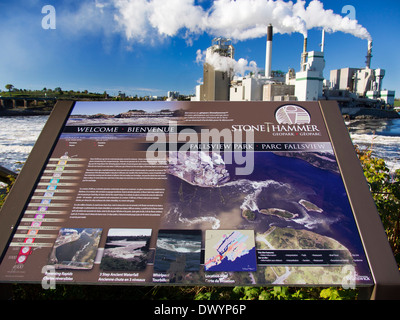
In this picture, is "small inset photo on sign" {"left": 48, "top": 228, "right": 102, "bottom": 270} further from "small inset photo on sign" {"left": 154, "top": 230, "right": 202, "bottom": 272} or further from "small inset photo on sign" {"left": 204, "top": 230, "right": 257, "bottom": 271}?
"small inset photo on sign" {"left": 204, "top": 230, "right": 257, "bottom": 271}

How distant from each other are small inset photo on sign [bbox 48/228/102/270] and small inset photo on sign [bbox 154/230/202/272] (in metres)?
0.44

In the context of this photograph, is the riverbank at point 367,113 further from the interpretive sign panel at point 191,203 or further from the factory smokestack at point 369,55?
the interpretive sign panel at point 191,203

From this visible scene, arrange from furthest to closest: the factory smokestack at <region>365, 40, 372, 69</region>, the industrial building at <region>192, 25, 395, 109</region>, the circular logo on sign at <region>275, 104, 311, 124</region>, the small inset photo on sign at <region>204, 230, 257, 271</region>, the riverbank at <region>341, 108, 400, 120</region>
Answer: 1. the factory smokestack at <region>365, 40, 372, 69</region>
2. the riverbank at <region>341, 108, 400, 120</region>
3. the industrial building at <region>192, 25, 395, 109</region>
4. the circular logo on sign at <region>275, 104, 311, 124</region>
5. the small inset photo on sign at <region>204, 230, 257, 271</region>

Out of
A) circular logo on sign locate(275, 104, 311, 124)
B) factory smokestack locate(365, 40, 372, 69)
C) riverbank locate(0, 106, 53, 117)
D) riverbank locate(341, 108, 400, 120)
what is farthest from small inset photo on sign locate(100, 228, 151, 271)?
factory smokestack locate(365, 40, 372, 69)

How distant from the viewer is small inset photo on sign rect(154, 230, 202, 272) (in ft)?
5.49

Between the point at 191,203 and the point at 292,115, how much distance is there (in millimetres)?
1311

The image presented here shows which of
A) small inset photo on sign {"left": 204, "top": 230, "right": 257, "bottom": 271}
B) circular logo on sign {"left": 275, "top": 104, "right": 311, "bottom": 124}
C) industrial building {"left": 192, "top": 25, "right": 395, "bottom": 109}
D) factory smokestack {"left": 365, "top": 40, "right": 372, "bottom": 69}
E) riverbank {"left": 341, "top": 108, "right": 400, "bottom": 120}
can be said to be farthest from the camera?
factory smokestack {"left": 365, "top": 40, "right": 372, "bottom": 69}

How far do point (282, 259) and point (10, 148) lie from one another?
71.5ft

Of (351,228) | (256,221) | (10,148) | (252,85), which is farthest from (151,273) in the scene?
(252,85)

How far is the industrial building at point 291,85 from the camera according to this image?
41188 millimetres

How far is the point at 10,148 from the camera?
18.4 meters

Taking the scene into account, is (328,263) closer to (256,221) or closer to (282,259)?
(282,259)

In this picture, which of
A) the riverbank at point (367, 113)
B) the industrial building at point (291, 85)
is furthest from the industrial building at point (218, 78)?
the riverbank at point (367, 113)
